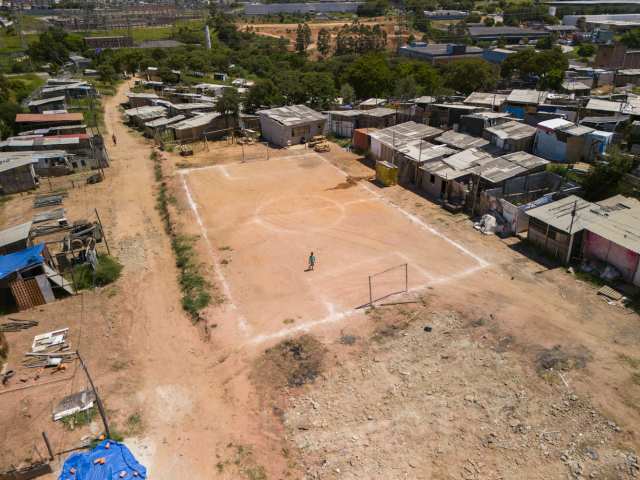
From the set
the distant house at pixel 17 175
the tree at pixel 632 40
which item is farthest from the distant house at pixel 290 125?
the tree at pixel 632 40

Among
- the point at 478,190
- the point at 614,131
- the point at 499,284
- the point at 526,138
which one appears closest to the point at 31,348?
the point at 499,284

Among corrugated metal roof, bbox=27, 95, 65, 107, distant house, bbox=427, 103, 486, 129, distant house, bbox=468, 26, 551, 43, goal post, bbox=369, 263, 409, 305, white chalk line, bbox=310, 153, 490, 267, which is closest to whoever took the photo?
goal post, bbox=369, 263, 409, 305

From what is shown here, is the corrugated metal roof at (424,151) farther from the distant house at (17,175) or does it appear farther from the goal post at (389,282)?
the distant house at (17,175)

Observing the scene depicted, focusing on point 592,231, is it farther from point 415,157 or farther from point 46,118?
point 46,118

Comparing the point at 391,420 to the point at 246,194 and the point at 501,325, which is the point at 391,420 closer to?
the point at 501,325

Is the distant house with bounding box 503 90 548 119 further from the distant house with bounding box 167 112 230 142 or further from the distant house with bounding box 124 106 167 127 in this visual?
the distant house with bounding box 124 106 167 127

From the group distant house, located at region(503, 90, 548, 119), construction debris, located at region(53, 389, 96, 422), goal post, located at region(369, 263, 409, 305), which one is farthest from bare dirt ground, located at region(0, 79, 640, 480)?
distant house, located at region(503, 90, 548, 119)
